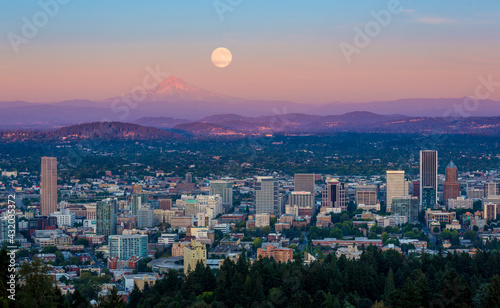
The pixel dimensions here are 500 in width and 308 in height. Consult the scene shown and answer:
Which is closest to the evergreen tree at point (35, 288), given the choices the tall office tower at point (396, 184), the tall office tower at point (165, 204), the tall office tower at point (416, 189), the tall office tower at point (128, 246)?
the tall office tower at point (128, 246)

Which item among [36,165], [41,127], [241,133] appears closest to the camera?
[36,165]

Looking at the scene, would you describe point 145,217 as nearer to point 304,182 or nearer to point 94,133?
point 304,182

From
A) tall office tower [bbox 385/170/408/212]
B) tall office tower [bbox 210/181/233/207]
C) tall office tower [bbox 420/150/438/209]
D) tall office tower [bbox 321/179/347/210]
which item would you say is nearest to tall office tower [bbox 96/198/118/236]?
tall office tower [bbox 210/181/233/207]

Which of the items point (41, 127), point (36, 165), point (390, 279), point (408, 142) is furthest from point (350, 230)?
point (41, 127)

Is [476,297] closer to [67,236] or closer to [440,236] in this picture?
[440,236]

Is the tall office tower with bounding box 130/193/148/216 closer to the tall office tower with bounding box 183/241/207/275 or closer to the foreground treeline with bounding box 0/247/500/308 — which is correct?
the tall office tower with bounding box 183/241/207/275

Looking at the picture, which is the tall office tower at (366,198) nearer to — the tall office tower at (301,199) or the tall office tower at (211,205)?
the tall office tower at (301,199)
